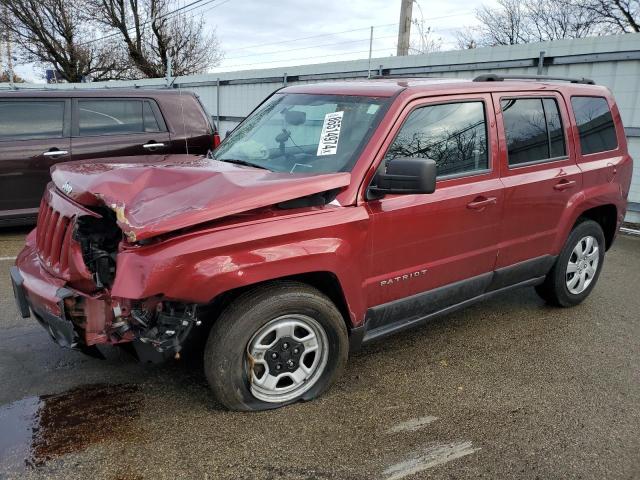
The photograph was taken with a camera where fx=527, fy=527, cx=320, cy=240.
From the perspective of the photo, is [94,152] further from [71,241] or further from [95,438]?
[95,438]

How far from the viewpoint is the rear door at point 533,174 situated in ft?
12.1

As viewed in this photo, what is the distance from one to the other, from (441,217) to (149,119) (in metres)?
4.89

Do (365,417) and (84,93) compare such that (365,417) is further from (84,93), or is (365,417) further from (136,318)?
(84,93)

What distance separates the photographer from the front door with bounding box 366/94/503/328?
3.09 m

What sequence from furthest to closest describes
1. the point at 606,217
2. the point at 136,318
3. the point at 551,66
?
the point at 551,66 < the point at 606,217 < the point at 136,318

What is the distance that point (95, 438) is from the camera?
2652mm

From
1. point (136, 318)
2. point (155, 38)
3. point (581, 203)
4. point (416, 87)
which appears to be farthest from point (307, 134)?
point (155, 38)

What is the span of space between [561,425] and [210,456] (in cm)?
189

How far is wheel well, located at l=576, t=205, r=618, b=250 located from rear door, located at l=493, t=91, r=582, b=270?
616 millimetres

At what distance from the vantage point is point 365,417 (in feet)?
9.55

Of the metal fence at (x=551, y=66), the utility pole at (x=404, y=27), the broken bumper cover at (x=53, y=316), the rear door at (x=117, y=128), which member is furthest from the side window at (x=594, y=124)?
the utility pole at (x=404, y=27)

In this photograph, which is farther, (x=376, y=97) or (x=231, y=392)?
(x=376, y=97)

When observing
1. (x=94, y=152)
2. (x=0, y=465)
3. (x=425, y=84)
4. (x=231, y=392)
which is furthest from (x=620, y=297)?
(x=94, y=152)

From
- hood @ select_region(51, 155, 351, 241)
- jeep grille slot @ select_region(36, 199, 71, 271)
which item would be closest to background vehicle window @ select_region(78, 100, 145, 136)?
jeep grille slot @ select_region(36, 199, 71, 271)
